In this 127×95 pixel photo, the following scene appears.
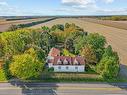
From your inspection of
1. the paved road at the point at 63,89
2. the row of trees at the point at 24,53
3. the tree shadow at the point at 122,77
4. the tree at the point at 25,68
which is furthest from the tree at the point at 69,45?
the paved road at the point at 63,89

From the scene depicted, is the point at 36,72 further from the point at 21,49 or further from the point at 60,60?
the point at 21,49

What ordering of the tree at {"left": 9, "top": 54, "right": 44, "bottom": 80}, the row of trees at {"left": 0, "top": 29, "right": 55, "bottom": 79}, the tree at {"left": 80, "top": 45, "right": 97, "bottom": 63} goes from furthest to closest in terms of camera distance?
the tree at {"left": 80, "top": 45, "right": 97, "bottom": 63}, the row of trees at {"left": 0, "top": 29, "right": 55, "bottom": 79}, the tree at {"left": 9, "top": 54, "right": 44, "bottom": 80}

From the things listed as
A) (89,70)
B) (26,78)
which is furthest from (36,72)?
(89,70)

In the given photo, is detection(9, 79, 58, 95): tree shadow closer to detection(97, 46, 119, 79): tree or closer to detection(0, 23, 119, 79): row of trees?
detection(0, 23, 119, 79): row of trees

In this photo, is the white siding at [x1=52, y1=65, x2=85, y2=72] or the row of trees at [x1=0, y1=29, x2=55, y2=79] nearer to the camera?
the row of trees at [x1=0, y1=29, x2=55, y2=79]

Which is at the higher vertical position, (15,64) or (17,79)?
(15,64)

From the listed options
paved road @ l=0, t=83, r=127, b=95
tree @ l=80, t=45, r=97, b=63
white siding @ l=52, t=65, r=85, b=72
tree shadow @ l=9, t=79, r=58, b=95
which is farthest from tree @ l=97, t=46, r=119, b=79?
tree shadow @ l=9, t=79, r=58, b=95

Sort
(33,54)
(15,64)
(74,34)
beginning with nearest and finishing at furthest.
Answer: (15,64) → (33,54) → (74,34)
